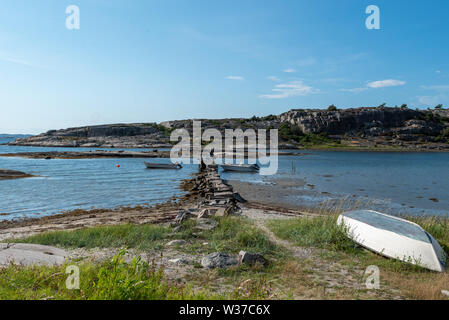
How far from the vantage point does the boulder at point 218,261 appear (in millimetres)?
7812

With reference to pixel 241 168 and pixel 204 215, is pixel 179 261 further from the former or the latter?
pixel 241 168

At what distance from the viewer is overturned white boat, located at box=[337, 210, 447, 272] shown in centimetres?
825

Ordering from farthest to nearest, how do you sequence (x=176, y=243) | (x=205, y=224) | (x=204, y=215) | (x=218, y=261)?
1. (x=204, y=215)
2. (x=205, y=224)
3. (x=176, y=243)
4. (x=218, y=261)

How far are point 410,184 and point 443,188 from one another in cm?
317

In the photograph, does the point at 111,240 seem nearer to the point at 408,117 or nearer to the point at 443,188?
the point at 443,188

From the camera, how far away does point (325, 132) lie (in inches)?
5448

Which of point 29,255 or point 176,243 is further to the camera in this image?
point 176,243

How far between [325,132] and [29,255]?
14076 centimetres

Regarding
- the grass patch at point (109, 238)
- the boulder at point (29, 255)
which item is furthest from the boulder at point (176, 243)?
the boulder at point (29, 255)

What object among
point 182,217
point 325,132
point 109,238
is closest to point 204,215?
point 182,217

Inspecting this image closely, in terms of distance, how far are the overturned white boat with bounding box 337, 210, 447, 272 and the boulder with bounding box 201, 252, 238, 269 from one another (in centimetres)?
466

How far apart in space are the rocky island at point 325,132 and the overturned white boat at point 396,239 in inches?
4185

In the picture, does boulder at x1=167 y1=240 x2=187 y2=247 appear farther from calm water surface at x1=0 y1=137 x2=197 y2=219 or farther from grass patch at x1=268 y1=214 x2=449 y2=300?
calm water surface at x1=0 y1=137 x2=197 y2=219

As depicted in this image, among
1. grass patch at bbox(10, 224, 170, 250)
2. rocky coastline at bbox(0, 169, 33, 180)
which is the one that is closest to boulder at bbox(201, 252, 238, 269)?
grass patch at bbox(10, 224, 170, 250)
